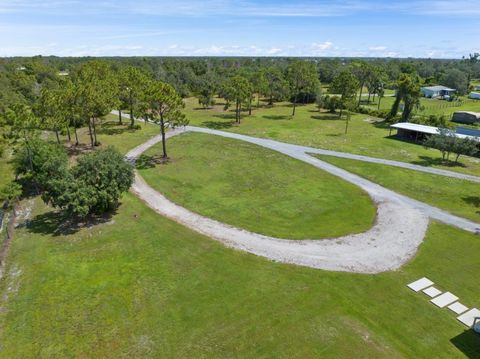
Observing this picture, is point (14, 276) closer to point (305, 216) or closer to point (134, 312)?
point (134, 312)

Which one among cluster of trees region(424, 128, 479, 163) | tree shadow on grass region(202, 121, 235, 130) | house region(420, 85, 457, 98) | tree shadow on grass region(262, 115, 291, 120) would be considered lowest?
tree shadow on grass region(202, 121, 235, 130)

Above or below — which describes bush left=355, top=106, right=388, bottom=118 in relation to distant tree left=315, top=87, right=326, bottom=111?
below

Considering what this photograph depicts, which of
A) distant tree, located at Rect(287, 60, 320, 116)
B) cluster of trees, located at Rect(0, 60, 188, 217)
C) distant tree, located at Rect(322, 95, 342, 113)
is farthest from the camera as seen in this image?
distant tree, located at Rect(322, 95, 342, 113)

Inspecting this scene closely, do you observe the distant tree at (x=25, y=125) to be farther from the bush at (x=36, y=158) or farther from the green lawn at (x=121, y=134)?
the green lawn at (x=121, y=134)

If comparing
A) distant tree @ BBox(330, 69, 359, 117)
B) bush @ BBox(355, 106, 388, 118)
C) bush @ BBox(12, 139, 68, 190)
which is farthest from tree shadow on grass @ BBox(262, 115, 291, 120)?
bush @ BBox(12, 139, 68, 190)

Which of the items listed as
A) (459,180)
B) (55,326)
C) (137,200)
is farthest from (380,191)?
(55,326)

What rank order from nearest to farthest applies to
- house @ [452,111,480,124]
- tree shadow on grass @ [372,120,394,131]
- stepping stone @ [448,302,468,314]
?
stepping stone @ [448,302,468,314] < tree shadow on grass @ [372,120,394,131] < house @ [452,111,480,124]

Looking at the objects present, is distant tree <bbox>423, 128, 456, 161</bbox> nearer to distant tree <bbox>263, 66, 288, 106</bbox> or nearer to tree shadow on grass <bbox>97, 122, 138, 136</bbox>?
distant tree <bbox>263, 66, 288, 106</bbox>

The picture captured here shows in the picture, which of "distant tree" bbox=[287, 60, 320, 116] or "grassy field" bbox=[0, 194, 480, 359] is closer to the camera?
"grassy field" bbox=[0, 194, 480, 359]
